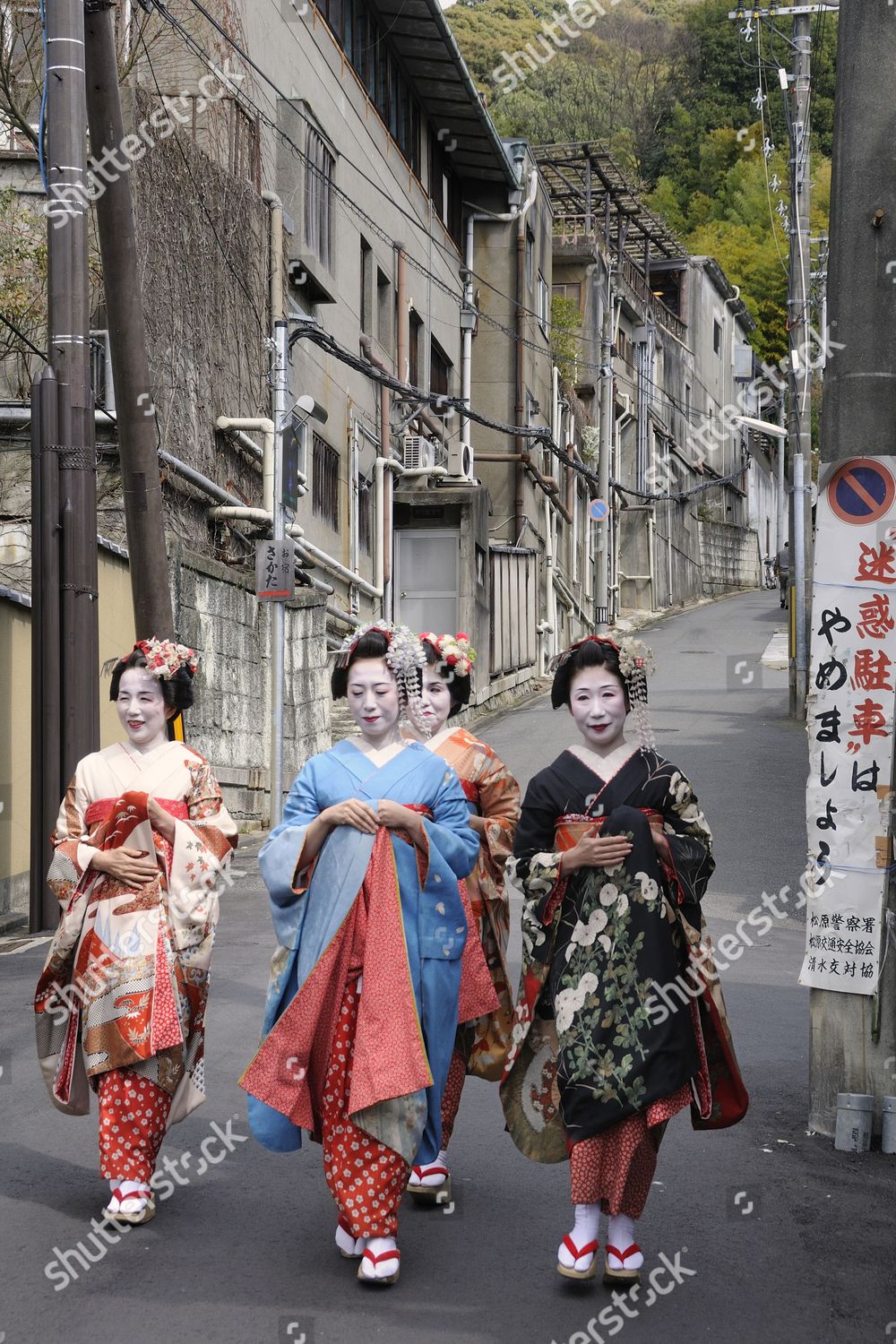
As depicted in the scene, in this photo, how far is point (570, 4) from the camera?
16.1m

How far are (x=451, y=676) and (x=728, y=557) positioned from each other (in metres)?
52.7

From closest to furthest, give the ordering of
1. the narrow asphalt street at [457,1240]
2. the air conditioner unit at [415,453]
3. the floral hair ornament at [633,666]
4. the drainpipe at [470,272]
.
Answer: the narrow asphalt street at [457,1240], the floral hair ornament at [633,666], the air conditioner unit at [415,453], the drainpipe at [470,272]

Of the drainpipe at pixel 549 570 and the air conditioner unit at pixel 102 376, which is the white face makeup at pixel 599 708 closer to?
the air conditioner unit at pixel 102 376

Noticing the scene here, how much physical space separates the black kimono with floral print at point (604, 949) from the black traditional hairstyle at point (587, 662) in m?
0.21

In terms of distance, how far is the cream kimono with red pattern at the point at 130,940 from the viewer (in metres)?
5.06

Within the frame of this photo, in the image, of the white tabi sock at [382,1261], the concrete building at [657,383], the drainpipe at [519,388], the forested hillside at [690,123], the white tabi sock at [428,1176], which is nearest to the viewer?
the white tabi sock at [382,1261]

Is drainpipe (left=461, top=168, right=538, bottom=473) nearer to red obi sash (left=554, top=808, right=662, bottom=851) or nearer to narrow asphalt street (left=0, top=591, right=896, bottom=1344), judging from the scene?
narrow asphalt street (left=0, top=591, right=896, bottom=1344)

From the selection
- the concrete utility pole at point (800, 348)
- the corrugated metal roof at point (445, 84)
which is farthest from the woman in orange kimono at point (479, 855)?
the corrugated metal roof at point (445, 84)

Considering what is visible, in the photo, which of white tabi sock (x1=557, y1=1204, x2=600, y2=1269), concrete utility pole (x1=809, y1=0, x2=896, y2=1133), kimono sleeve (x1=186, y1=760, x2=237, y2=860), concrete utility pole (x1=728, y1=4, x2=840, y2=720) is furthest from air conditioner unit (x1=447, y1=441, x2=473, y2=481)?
white tabi sock (x1=557, y1=1204, x2=600, y2=1269)

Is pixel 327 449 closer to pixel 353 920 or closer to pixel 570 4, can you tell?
pixel 570 4

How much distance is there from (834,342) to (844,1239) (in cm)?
331

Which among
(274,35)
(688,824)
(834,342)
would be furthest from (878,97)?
(274,35)

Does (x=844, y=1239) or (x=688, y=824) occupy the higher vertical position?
(x=688, y=824)

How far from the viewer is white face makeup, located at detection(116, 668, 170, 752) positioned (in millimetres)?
5297
